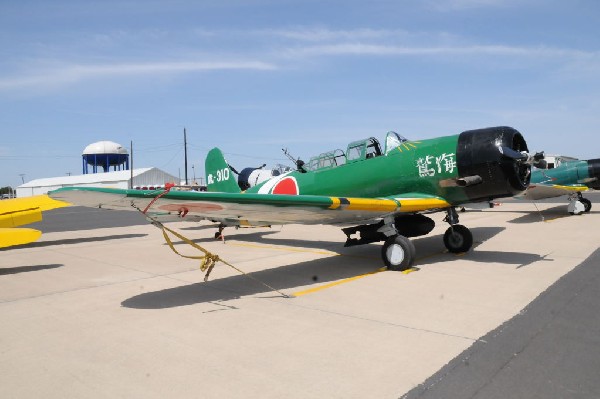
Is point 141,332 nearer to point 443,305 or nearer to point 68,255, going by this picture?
point 443,305

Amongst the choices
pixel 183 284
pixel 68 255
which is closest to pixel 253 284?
pixel 183 284

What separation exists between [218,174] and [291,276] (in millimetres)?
5608

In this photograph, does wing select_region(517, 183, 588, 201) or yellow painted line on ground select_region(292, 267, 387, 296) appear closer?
yellow painted line on ground select_region(292, 267, 387, 296)

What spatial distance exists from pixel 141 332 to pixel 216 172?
25.3ft

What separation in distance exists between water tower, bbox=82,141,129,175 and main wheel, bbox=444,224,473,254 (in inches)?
2928

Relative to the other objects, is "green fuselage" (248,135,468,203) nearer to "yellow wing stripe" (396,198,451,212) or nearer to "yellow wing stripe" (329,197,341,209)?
"yellow wing stripe" (396,198,451,212)

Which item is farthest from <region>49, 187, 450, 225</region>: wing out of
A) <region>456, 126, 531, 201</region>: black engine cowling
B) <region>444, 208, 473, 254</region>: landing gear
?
<region>444, 208, 473, 254</region>: landing gear

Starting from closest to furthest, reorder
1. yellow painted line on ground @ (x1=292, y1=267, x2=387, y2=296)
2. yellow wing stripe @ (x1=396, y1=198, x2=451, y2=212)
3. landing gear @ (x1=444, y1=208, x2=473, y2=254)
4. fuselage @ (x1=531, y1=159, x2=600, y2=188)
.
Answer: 1. yellow painted line on ground @ (x1=292, y1=267, x2=387, y2=296)
2. yellow wing stripe @ (x1=396, y1=198, x2=451, y2=212)
3. landing gear @ (x1=444, y1=208, x2=473, y2=254)
4. fuselage @ (x1=531, y1=159, x2=600, y2=188)

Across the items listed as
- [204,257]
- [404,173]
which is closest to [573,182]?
[404,173]

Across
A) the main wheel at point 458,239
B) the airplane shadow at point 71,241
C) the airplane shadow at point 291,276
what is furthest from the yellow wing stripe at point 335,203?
the airplane shadow at point 71,241

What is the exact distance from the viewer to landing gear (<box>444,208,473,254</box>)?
323 inches

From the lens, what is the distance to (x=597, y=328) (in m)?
3.85

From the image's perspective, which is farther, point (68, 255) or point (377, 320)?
point (68, 255)

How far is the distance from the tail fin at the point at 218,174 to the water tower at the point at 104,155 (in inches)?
2699
